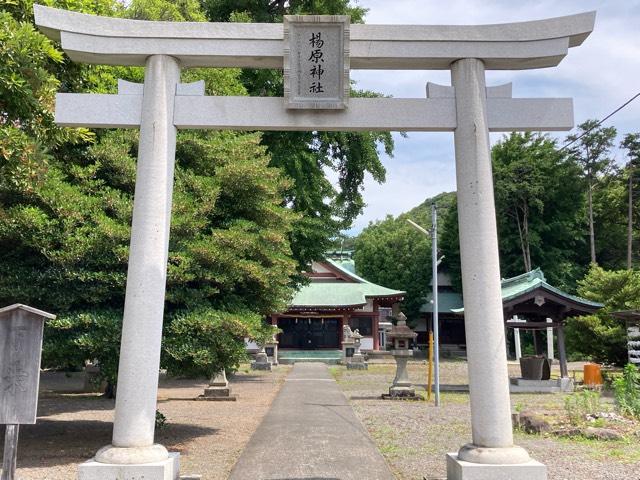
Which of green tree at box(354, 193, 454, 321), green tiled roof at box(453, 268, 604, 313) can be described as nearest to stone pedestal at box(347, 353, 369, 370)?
green tiled roof at box(453, 268, 604, 313)

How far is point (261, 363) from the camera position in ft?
91.5

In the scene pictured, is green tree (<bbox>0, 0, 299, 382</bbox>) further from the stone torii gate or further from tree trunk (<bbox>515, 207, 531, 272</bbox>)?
tree trunk (<bbox>515, 207, 531, 272</bbox>)

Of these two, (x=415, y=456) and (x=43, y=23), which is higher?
(x=43, y=23)

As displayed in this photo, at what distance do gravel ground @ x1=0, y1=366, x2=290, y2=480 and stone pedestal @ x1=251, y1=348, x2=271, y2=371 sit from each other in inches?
354

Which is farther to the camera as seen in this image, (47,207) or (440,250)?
(440,250)

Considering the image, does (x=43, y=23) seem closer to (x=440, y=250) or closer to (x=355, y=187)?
(x=355, y=187)

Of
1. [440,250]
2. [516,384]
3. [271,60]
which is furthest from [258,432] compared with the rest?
[440,250]

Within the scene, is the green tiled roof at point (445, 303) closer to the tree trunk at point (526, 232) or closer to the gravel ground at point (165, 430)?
the tree trunk at point (526, 232)

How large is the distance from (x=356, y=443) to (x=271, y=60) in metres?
6.40

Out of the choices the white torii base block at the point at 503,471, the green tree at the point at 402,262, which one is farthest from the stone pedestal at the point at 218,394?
the green tree at the point at 402,262

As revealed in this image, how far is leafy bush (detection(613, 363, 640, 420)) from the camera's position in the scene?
11543 mm

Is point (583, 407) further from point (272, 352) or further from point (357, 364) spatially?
point (272, 352)

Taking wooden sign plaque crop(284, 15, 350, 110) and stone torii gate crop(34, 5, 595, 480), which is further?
wooden sign plaque crop(284, 15, 350, 110)

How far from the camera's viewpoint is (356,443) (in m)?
9.23
